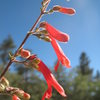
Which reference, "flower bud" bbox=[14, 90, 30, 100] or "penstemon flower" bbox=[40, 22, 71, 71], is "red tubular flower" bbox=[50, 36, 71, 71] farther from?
"flower bud" bbox=[14, 90, 30, 100]

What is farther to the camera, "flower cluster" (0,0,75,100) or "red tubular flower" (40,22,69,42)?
"red tubular flower" (40,22,69,42)

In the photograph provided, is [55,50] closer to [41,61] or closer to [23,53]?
[41,61]

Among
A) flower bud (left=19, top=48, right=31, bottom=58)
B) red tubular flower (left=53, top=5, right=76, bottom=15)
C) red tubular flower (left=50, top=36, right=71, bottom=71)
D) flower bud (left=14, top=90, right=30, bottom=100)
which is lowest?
flower bud (left=14, top=90, right=30, bottom=100)

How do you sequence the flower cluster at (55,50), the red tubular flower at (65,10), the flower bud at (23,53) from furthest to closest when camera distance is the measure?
the red tubular flower at (65,10), the flower cluster at (55,50), the flower bud at (23,53)

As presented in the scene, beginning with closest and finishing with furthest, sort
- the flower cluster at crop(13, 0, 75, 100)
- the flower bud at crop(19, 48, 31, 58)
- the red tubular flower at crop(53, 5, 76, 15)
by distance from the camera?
1. the flower bud at crop(19, 48, 31, 58)
2. the flower cluster at crop(13, 0, 75, 100)
3. the red tubular flower at crop(53, 5, 76, 15)

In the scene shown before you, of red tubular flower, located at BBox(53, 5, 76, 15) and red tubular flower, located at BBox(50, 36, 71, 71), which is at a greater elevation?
red tubular flower, located at BBox(53, 5, 76, 15)

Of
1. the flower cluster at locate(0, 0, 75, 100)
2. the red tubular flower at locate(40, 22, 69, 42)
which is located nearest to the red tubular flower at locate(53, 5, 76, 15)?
the flower cluster at locate(0, 0, 75, 100)

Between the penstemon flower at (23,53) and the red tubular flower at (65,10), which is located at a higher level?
the red tubular flower at (65,10)

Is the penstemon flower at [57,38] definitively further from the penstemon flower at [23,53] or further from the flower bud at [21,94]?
the flower bud at [21,94]

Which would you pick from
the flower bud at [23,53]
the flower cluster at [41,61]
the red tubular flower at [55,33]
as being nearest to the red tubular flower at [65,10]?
the flower cluster at [41,61]
